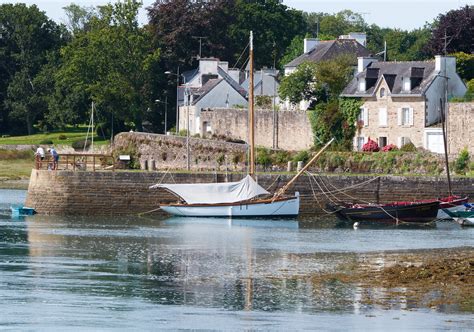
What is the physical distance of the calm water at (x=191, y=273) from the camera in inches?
1204

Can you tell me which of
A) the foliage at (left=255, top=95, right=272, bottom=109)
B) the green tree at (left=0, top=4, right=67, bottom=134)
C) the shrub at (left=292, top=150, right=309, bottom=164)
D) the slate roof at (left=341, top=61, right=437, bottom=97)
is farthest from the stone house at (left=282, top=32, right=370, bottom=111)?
the green tree at (left=0, top=4, right=67, bottom=134)

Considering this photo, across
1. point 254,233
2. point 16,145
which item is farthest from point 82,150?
point 254,233

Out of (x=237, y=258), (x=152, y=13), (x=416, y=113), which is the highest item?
(x=152, y=13)

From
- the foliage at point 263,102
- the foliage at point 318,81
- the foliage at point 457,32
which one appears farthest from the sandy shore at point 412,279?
the foliage at point 457,32

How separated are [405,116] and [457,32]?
672 inches

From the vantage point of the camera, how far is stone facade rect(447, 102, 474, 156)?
64.8m

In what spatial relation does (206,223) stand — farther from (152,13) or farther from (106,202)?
(152,13)

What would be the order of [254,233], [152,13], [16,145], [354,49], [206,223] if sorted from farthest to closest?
[152,13] → [16,145] → [354,49] → [206,223] → [254,233]

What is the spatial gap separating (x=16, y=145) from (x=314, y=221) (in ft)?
123

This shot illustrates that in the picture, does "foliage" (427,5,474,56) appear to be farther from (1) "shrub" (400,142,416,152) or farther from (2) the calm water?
(2) the calm water

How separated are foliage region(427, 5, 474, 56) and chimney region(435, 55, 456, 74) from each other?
1445cm

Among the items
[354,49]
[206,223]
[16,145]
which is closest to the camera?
[206,223]

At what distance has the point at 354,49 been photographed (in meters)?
84.0

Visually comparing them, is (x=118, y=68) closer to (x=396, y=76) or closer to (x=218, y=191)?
(x=396, y=76)
